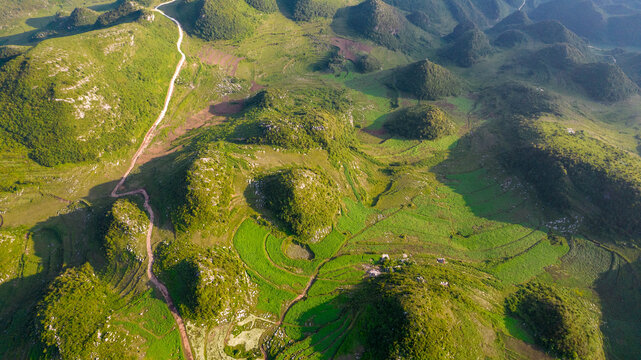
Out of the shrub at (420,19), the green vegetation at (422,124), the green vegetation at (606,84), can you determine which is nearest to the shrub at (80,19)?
the green vegetation at (422,124)

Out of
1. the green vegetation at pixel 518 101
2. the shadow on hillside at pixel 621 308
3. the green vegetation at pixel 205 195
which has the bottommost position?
the shadow on hillside at pixel 621 308

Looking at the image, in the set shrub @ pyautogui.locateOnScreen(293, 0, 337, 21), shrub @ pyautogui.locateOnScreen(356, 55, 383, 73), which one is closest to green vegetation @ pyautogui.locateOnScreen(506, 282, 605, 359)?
shrub @ pyautogui.locateOnScreen(356, 55, 383, 73)

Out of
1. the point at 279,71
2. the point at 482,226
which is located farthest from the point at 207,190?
the point at 279,71

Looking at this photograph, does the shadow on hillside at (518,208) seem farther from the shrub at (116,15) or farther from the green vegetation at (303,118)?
the shrub at (116,15)

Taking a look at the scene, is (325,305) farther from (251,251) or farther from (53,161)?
(53,161)

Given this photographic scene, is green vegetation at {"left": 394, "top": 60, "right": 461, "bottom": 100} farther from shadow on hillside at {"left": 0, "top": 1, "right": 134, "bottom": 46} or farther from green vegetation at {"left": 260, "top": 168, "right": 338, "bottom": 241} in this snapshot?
shadow on hillside at {"left": 0, "top": 1, "right": 134, "bottom": 46}
